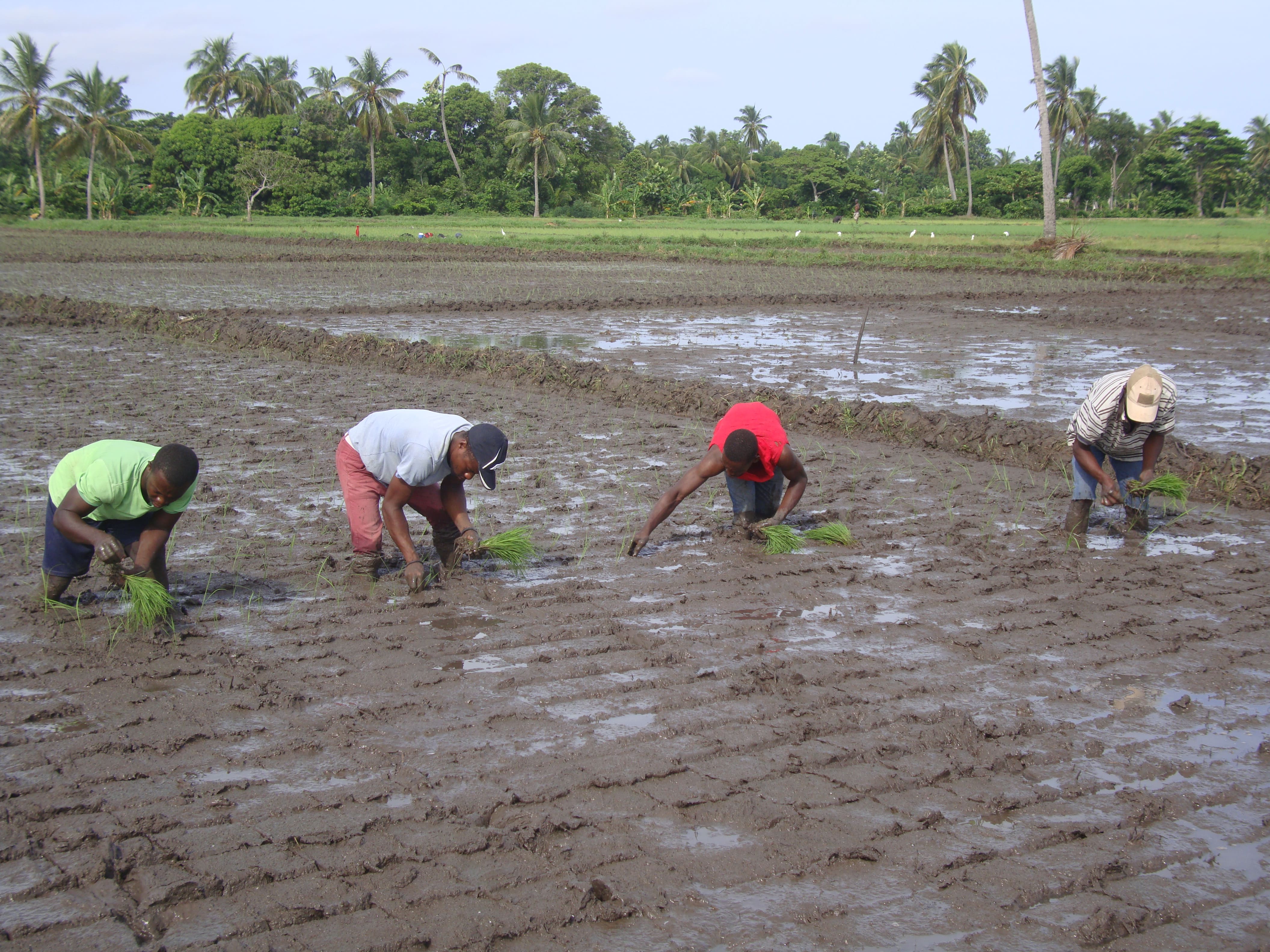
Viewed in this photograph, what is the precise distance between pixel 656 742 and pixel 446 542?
2134mm

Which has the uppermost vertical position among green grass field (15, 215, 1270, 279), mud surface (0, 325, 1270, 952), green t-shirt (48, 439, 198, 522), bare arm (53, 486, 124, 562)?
green grass field (15, 215, 1270, 279)

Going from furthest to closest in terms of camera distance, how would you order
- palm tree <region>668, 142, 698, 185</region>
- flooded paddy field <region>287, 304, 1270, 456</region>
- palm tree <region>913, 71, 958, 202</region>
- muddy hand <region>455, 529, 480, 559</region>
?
palm tree <region>668, 142, 698, 185</region> < palm tree <region>913, 71, 958, 202</region> < flooded paddy field <region>287, 304, 1270, 456</region> < muddy hand <region>455, 529, 480, 559</region>

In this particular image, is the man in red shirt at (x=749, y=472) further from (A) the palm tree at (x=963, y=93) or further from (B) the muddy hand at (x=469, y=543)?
(A) the palm tree at (x=963, y=93)

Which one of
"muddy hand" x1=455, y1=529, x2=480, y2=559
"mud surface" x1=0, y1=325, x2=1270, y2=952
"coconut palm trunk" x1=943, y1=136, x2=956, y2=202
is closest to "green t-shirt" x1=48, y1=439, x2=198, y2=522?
"mud surface" x1=0, y1=325, x2=1270, y2=952

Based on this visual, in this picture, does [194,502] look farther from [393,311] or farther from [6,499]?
[393,311]

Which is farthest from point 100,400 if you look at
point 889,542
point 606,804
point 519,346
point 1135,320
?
point 1135,320

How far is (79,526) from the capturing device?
14.2 ft

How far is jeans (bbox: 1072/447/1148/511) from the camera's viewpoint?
19.6ft

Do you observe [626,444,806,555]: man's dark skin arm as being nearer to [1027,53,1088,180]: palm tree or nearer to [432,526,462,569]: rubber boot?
[432,526,462,569]: rubber boot

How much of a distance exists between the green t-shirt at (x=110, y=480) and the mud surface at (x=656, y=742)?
20.7 inches

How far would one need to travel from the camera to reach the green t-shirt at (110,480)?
430 cm

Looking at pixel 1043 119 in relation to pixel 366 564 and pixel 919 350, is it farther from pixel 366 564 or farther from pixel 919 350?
pixel 366 564

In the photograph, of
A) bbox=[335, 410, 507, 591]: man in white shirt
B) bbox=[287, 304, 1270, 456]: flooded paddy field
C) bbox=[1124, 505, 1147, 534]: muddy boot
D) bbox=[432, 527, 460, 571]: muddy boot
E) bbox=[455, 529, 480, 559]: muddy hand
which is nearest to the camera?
bbox=[335, 410, 507, 591]: man in white shirt

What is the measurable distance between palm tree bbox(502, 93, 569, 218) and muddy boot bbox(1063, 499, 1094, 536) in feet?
139
